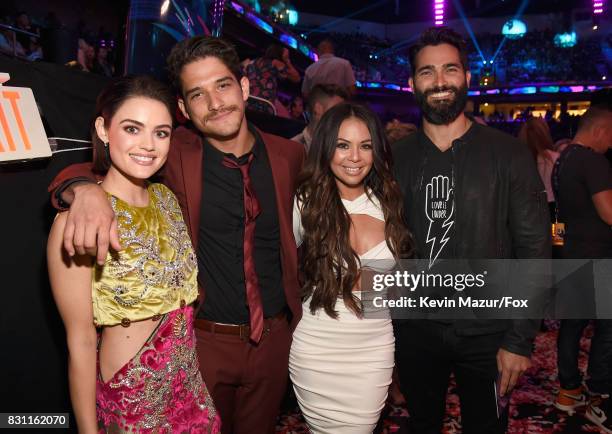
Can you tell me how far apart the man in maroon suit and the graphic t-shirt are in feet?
1.93

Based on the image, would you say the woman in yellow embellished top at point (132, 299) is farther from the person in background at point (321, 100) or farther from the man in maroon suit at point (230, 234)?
the person in background at point (321, 100)

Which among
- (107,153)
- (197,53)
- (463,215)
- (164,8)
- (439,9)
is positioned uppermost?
(439,9)

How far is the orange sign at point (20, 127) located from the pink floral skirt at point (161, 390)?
3.02ft

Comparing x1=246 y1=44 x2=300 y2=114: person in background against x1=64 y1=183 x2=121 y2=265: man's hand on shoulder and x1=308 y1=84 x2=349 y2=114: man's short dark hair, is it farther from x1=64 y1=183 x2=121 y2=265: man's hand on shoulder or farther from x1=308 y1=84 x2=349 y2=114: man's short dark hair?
x1=64 y1=183 x2=121 y2=265: man's hand on shoulder

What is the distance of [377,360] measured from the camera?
1.99 metres

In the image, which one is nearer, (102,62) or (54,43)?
(54,43)

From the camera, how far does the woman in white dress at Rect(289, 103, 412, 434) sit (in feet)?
6.49

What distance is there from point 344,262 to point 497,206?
2.24 ft

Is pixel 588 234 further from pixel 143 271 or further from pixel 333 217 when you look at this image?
pixel 143 271

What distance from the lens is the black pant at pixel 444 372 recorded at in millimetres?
2068

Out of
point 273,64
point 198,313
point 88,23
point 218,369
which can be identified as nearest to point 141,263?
point 198,313

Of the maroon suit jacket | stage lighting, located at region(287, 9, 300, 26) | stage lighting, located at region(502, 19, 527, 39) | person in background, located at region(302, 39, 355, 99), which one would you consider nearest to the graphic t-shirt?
the maroon suit jacket

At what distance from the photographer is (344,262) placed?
Answer: 2.04 metres

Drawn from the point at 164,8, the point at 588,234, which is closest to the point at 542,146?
the point at 588,234
